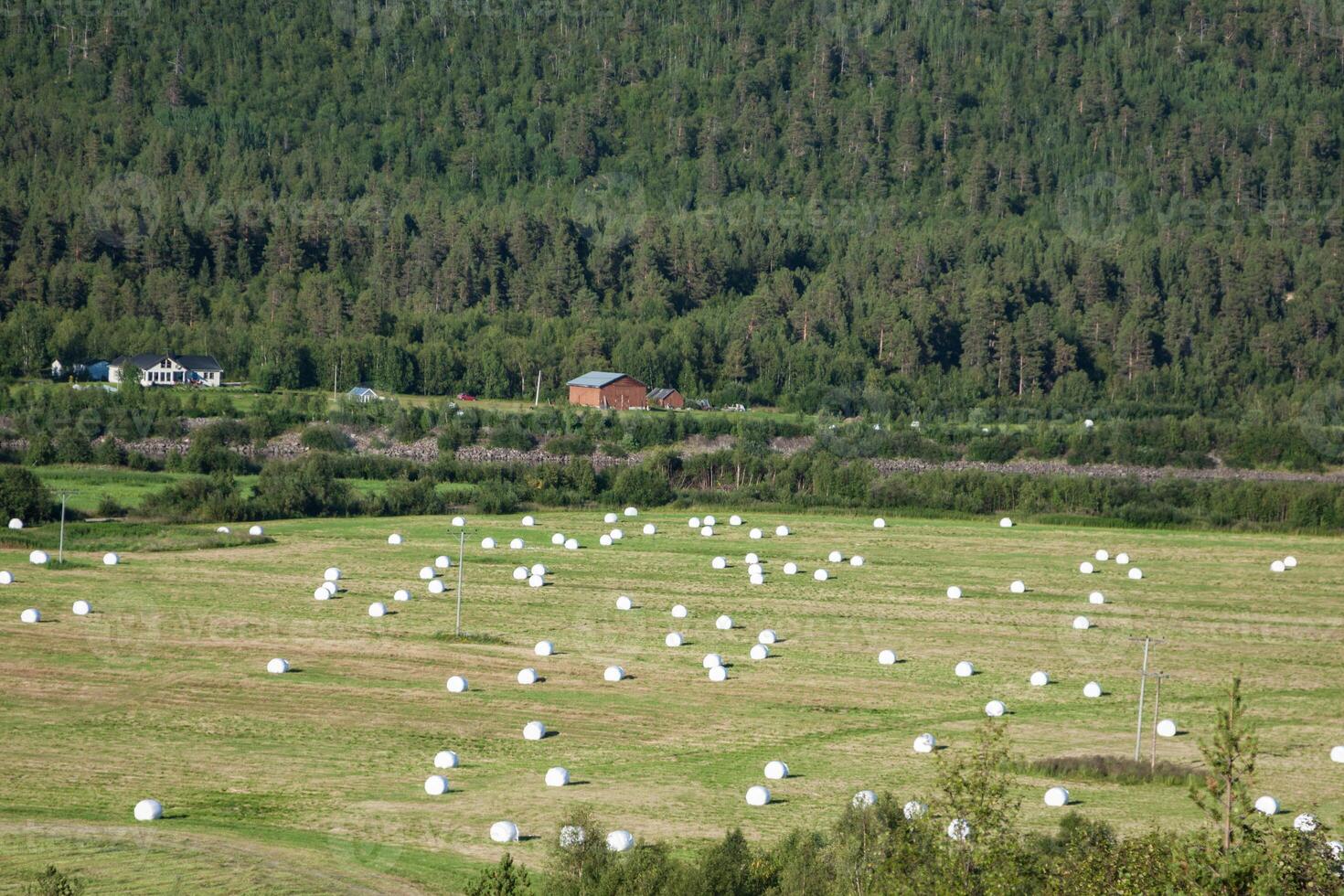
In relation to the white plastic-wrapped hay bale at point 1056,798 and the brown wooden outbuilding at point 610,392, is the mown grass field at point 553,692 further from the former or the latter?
the brown wooden outbuilding at point 610,392

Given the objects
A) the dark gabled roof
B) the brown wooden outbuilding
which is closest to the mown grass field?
the brown wooden outbuilding

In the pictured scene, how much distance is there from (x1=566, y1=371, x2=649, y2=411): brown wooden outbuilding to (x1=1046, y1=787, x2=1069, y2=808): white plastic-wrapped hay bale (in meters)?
89.1

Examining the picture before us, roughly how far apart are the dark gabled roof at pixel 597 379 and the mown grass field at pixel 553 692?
5068cm

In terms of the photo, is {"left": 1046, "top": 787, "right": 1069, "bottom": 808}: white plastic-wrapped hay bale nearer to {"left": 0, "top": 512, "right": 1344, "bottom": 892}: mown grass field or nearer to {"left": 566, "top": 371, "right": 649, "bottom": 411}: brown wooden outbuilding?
{"left": 0, "top": 512, "right": 1344, "bottom": 892}: mown grass field

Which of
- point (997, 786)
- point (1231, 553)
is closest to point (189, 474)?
point (1231, 553)

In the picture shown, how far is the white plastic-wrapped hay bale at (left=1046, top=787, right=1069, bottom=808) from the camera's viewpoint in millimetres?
34438

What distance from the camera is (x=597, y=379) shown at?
126000 mm

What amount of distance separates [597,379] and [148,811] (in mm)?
95015

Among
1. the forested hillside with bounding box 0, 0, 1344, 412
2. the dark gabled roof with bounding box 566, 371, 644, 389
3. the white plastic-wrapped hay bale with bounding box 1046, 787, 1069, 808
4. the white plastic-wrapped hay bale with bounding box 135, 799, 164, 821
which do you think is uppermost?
the forested hillside with bounding box 0, 0, 1344, 412

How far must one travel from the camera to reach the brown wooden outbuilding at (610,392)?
123812 mm

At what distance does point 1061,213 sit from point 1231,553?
4550 inches

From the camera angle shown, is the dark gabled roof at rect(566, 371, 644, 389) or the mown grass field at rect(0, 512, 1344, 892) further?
the dark gabled roof at rect(566, 371, 644, 389)

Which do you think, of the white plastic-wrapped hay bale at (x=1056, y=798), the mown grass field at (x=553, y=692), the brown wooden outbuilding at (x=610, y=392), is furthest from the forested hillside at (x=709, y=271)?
the white plastic-wrapped hay bale at (x=1056, y=798)

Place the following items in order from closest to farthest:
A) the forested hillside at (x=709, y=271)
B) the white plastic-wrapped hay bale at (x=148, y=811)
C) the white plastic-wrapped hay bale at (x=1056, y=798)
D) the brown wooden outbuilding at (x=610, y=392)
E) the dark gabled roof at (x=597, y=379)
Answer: the white plastic-wrapped hay bale at (x=148, y=811), the white plastic-wrapped hay bale at (x=1056, y=798), the brown wooden outbuilding at (x=610, y=392), the dark gabled roof at (x=597, y=379), the forested hillside at (x=709, y=271)
